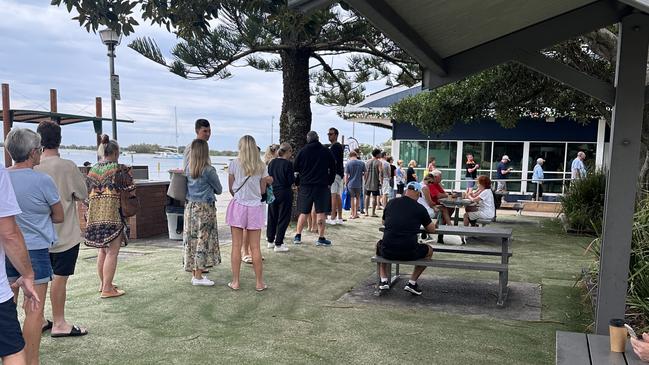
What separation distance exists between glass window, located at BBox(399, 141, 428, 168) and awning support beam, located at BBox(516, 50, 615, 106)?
1663 centimetres

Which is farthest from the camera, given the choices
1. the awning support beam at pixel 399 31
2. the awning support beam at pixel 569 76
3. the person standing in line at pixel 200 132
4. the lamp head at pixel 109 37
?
the lamp head at pixel 109 37

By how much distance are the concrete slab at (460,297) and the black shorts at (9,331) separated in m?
3.29

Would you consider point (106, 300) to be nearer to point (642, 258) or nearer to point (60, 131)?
→ point (60, 131)

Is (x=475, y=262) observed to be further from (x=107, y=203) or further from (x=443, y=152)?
(x=443, y=152)

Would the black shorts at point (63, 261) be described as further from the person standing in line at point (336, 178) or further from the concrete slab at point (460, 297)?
the person standing in line at point (336, 178)

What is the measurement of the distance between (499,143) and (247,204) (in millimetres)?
16387

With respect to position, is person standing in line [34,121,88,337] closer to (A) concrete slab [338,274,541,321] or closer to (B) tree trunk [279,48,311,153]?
(A) concrete slab [338,274,541,321]

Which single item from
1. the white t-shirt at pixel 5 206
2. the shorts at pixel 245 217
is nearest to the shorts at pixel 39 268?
the white t-shirt at pixel 5 206

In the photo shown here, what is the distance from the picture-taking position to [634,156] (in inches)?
134

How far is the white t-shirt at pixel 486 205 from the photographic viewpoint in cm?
863

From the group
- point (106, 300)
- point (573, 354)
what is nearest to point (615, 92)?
point (573, 354)

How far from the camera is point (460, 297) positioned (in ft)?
17.3

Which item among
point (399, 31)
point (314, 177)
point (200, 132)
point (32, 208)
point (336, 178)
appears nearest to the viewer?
point (32, 208)

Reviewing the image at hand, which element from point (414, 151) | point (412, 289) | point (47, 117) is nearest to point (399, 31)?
point (412, 289)
